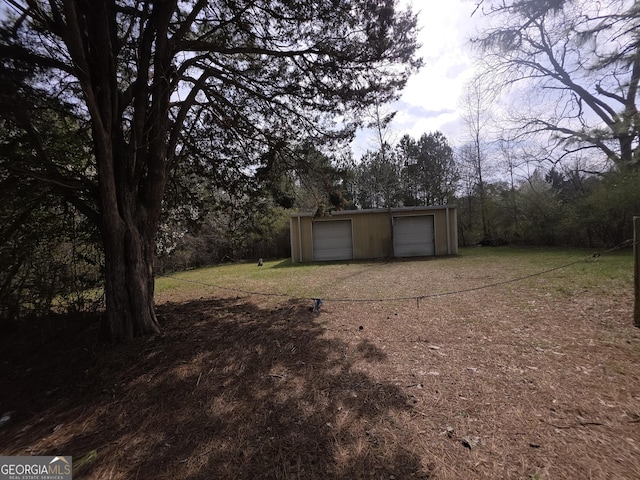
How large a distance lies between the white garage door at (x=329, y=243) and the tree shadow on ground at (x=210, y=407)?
1228 cm

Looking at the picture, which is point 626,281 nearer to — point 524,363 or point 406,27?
point 524,363

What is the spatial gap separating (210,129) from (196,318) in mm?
4075

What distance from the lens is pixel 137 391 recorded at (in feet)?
10.3

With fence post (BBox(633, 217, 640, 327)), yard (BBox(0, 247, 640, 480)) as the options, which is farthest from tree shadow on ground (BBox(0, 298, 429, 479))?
fence post (BBox(633, 217, 640, 327))

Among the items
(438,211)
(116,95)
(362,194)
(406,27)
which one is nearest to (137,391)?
(116,95)

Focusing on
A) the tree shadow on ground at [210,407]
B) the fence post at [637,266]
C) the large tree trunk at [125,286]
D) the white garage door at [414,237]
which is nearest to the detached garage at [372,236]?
the white garage door at [414,237]

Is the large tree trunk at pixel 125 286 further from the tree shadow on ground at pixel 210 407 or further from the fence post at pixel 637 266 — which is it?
the fence post at pixel 637 266

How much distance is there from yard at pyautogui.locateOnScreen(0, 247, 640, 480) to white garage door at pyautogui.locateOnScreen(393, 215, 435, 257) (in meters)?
11.6

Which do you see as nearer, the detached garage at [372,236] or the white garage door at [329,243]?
the detached garage at [372,236]

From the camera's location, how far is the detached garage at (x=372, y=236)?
1672cm

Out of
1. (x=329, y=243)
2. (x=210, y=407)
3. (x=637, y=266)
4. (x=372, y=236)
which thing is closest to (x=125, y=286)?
(x=210, y=407)

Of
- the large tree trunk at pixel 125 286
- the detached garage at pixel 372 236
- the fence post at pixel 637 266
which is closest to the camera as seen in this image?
the fence post at pixel 637 266

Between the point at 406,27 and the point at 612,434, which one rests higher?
the point at 406,27

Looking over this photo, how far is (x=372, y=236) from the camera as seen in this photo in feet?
55.6
